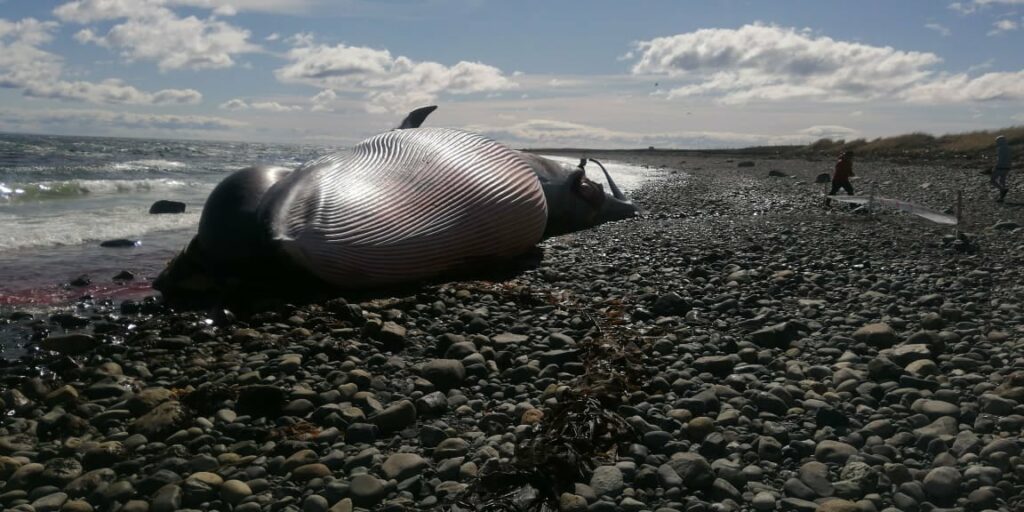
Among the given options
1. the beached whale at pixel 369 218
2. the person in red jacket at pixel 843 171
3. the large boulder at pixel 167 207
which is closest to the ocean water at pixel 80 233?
the large boulder at pixel 167 207

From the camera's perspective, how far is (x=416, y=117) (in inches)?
493

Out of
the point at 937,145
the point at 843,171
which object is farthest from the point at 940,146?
the point at 843,171

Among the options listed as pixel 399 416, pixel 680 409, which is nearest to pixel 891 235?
pixel 680 409

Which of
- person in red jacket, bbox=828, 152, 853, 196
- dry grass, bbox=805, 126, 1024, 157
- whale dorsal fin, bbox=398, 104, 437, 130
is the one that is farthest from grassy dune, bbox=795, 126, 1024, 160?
whale dorsal fin, bbox=398, 104, 437, 130

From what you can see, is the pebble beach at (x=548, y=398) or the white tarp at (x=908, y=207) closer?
the pebble beach at (x=548, y=398)

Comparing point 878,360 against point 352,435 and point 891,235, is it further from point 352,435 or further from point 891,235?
point 891,235

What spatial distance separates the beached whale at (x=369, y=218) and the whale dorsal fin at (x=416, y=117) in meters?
1.74

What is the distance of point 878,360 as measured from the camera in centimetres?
566

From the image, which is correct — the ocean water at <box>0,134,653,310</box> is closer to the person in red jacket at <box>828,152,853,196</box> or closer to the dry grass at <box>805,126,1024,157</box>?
the person in red jacket at <box>828,152,853,196</box>

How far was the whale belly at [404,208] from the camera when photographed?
7949 millimetres

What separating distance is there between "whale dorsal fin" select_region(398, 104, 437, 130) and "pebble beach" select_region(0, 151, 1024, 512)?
4099 millimetres

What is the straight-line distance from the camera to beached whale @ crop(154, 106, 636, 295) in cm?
796

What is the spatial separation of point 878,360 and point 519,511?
3.11 meters

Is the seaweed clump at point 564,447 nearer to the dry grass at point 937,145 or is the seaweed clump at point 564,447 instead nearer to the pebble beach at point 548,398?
the pebble beach at point 548,398
